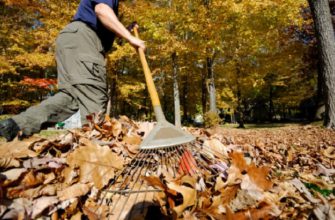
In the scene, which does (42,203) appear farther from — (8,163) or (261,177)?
(261,177)

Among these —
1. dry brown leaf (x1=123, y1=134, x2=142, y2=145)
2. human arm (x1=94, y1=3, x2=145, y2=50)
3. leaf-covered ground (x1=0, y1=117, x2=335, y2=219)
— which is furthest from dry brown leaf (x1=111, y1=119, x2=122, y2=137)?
human arm (x1=94, y1=3, x2=145, y2=50)

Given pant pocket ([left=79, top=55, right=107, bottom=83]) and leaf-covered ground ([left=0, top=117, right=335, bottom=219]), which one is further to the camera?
pant pocket ([left=79, top=55, right=107, bottom=83])

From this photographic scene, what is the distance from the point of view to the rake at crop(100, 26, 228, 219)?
1.28 m

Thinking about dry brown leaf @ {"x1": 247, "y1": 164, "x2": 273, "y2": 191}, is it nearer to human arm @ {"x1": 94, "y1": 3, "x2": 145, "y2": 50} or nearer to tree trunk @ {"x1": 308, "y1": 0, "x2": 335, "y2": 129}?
human arm @ {"x1": 94, "y1": 3, "x2": 145, "y2": 50}

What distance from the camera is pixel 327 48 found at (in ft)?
22.2

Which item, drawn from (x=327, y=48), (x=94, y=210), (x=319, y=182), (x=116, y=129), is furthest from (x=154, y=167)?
(x=327, y=48)

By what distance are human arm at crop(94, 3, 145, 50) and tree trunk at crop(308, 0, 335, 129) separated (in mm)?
6122

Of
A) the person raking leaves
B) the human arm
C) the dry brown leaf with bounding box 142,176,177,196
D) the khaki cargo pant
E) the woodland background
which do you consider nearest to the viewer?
the dry brown leaf with bounding box 142,176,177,196

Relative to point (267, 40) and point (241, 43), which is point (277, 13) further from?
point (241, 43)

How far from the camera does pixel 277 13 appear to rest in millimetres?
10352

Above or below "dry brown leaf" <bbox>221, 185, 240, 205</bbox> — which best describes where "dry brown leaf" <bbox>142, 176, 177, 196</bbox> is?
above

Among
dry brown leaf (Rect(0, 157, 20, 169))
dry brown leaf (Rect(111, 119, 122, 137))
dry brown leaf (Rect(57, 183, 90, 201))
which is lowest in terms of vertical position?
dry brown leaf (Rect(57, 183, 90, 201))

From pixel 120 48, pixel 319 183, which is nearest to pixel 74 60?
pixel 319 183

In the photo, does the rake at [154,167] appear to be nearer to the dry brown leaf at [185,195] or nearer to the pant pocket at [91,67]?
the dry brown leaf at [185,195]
